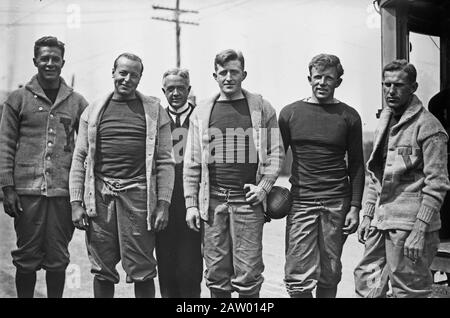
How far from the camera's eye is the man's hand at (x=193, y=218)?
4219mm

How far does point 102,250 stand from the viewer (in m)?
4.22

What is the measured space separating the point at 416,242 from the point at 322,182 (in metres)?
0.80

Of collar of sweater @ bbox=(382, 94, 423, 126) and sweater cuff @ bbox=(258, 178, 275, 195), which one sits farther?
sweater cuff @ bbox=(258, 178, 275, 195)

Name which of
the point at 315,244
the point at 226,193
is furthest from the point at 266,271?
the point at 226,193

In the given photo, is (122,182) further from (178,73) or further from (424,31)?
(424,31)

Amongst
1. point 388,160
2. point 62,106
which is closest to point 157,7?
point 62,106

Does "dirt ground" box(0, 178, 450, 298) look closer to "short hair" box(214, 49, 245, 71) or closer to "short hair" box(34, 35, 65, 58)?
"short hair" box(214, 49, 245, 71)

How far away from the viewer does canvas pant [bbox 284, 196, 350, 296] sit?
4254 mm

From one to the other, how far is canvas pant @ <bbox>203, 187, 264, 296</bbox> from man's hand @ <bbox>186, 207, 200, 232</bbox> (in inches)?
3.0

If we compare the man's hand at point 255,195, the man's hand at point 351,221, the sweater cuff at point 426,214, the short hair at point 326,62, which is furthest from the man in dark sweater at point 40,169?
the sweater cuff at point 426,214

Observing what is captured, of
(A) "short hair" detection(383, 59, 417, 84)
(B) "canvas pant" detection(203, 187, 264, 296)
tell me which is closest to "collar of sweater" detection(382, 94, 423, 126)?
(A) "short hair" detection(383, 59, 417, 84)

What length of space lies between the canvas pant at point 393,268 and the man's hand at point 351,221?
161 millimetres

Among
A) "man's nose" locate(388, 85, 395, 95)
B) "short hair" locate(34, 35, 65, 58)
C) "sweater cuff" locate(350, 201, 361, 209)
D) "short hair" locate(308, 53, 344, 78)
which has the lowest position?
"sweater cuff" locate(350, 201, 361, 209)
